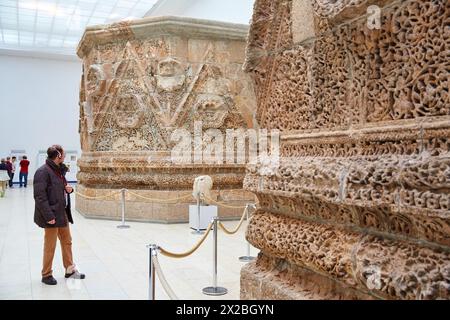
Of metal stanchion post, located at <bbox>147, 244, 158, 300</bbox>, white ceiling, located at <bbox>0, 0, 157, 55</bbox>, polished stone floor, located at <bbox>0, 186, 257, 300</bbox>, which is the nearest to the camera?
metal stanchion post, located at <bbox>147, 244, 158, 300</bbox>

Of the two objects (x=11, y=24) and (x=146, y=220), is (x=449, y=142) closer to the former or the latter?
(x=146, y=220)

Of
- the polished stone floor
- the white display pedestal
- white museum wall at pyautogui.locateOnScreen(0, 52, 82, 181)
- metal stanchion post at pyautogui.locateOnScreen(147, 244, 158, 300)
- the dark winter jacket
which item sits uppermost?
white museum wall at pyautogui.locateOnScreen(0, 52, 82, 181)

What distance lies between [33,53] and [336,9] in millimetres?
18259

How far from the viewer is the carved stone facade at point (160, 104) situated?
7688 mm

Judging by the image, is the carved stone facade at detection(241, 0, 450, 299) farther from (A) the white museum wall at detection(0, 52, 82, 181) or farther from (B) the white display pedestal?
(A) the white museum wall at detection(0, 52, 82, 181)

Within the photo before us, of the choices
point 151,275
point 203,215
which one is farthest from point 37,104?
point 151,275

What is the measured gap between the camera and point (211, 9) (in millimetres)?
13008

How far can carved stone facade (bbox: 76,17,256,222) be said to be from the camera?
769 cm

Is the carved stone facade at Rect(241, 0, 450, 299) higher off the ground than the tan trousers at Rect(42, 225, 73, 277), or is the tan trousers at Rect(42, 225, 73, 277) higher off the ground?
the carved stone facade at Rect(241, 0, 450, 299)

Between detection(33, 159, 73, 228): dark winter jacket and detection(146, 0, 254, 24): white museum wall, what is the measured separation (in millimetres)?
7741

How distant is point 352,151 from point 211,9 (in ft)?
38.9

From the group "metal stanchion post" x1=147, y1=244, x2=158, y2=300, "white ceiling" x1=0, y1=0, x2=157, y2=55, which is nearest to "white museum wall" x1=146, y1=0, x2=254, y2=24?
"white ceiling" x1=0, y1=0, x2=157, y2=55

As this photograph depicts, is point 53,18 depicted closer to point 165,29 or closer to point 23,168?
point 23,168
